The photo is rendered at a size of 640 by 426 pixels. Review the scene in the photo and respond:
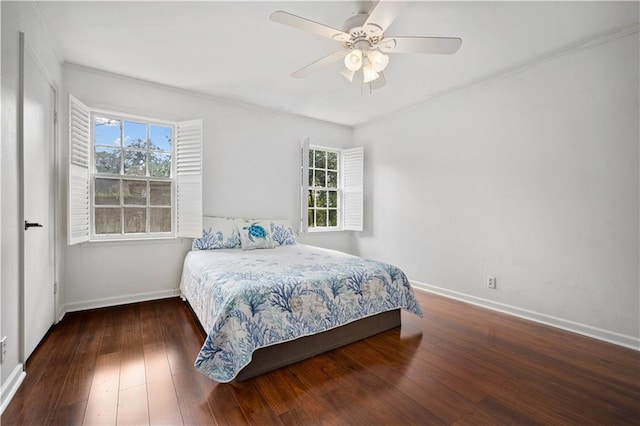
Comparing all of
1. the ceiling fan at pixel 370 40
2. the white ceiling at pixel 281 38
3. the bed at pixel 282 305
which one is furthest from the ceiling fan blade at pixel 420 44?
the bed at pixel 282 305

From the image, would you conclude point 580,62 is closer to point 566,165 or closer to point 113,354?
point 566,165

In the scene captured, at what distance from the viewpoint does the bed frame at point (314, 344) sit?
6.12 feet

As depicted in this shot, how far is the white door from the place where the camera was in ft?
6.29

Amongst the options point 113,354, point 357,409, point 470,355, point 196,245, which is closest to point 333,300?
point 357,409

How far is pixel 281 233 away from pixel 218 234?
2.64 feet

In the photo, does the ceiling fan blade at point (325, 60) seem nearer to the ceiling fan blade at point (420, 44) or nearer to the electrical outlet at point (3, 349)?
the ceiling fan blade at point (420, 44)

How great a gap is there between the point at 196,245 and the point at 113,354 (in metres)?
1.41

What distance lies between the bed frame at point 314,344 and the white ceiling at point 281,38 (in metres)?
2.33

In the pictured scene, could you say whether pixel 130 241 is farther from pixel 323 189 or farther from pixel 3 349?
pixel 323 189

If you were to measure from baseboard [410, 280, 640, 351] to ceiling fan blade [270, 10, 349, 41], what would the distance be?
2.96 metres

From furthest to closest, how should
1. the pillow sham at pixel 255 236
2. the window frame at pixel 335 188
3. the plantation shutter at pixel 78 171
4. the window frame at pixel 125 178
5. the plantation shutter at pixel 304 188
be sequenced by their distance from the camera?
the window frame at pixel 335 188 < the plantation shutter at pixel 304 188 < the pillow sham at pixel 255 236 < the window frame at pixel 125 178 < the plantation shutter at pixel 78 171

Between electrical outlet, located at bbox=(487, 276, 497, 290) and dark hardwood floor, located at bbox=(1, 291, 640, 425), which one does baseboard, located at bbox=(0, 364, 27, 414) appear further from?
electrical outlet, located at bbox=(487, 276, 497, 290)

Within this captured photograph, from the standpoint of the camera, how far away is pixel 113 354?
2.11 metres

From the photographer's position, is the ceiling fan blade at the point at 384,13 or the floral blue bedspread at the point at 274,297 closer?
the ceiling fan blade at the point at 384,13
